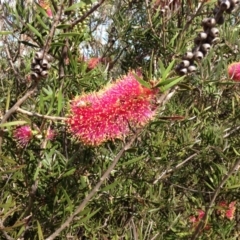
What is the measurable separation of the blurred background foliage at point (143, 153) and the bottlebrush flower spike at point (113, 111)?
0.19 metres

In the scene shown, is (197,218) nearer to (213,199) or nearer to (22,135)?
(213,199)

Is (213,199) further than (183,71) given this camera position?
Yes

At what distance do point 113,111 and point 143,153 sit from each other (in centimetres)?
59

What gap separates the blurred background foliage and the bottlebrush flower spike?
19 cm

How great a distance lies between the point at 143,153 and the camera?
1.53m

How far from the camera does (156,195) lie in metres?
1.56

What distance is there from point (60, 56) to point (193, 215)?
0.83m

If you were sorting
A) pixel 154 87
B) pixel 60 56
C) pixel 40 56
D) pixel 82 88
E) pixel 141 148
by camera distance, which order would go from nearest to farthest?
pixel 40 56
pixel 154 87
pixel 60 56
pixel 82 88
pixel 141 148

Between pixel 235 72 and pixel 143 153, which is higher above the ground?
pixel 235 72

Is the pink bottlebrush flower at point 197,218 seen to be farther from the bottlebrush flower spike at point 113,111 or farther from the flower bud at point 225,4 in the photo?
the flower bud at point 225,4

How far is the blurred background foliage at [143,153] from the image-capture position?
1258 mm

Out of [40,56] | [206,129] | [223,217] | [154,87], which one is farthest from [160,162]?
[40,56]

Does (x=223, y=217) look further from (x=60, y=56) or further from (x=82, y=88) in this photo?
(x=60, y=56)

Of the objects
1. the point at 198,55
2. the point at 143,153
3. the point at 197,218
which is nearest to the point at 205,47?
the point at 198,55
